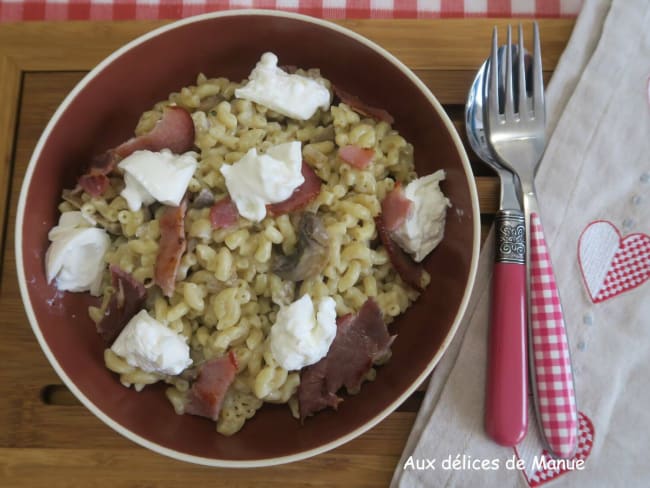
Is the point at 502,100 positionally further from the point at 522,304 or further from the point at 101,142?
the point at 101,142

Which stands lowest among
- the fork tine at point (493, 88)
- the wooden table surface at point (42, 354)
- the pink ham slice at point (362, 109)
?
the wooden table surface at point (42, 354)

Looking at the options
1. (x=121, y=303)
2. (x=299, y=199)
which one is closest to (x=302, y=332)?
(x=299, y=199)

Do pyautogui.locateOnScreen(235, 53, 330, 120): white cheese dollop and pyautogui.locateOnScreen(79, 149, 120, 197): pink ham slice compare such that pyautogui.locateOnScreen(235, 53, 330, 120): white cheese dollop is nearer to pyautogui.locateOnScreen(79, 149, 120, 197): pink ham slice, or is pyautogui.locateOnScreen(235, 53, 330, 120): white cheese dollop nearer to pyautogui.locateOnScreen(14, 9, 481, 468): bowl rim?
pyautogui.locateOnScreen(14, 9, 481, 468): bowl rim

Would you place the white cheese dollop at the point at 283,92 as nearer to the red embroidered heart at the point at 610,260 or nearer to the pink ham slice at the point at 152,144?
the pink ham slice at the point at 152,144

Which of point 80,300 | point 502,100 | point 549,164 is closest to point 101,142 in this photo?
point 80,300

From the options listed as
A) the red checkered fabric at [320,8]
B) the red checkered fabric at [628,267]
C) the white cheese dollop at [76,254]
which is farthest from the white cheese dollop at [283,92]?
the red checkered fabric at [628,267]
